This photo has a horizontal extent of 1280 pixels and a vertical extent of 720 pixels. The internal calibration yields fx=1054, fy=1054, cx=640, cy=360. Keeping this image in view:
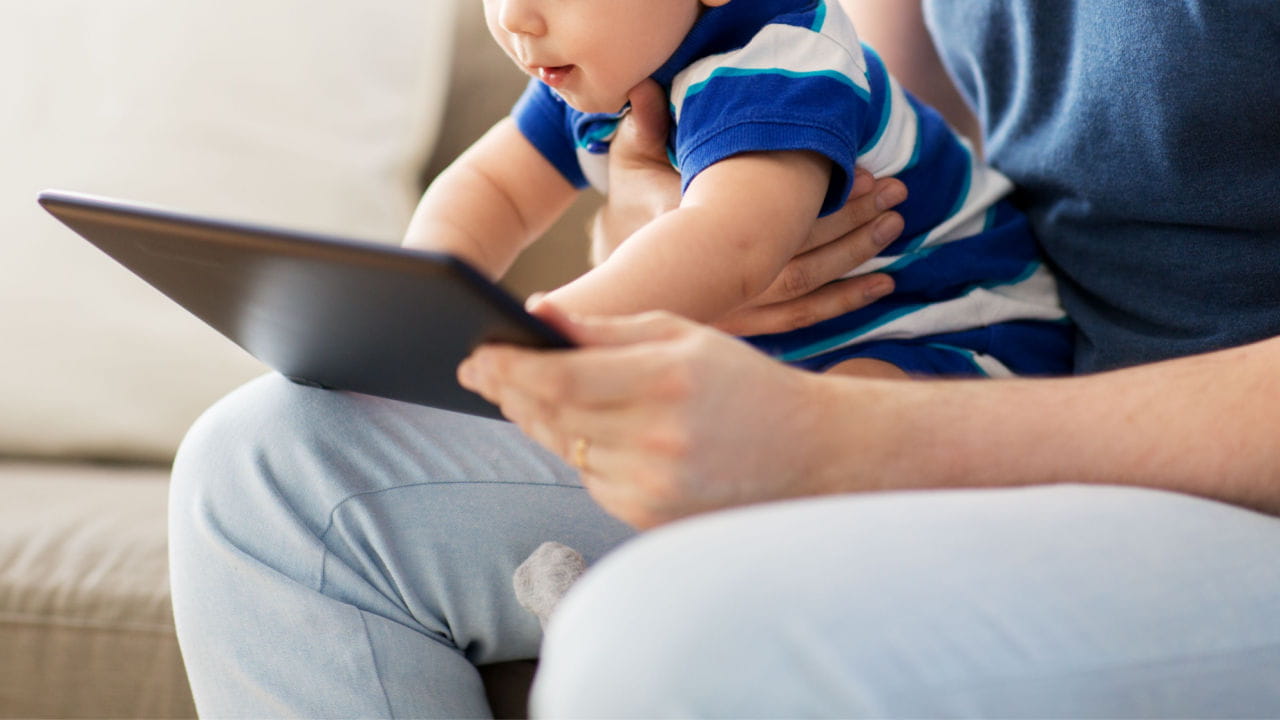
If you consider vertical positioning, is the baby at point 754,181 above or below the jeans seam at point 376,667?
above

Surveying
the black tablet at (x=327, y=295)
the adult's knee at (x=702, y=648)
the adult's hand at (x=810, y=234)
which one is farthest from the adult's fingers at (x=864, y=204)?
the adult's knee at (x=702, y=648)

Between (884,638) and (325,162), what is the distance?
1.00 m

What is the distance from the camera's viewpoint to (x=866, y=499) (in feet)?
1.56

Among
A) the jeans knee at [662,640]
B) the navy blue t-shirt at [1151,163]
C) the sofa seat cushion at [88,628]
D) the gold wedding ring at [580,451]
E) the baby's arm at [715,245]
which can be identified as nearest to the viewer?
the jeans knee at [662,640]

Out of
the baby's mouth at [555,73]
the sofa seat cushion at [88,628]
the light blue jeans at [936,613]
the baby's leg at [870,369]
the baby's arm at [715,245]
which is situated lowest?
the sofa seat cushion at [88,628]

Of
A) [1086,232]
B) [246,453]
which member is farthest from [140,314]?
[1086,232]

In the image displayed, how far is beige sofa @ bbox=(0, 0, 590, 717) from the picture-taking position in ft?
3.81

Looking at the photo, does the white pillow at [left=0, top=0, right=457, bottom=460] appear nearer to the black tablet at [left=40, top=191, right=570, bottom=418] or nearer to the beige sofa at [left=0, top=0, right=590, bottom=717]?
the beige sofa at [left=0, top=0, right=590, bottom=717]

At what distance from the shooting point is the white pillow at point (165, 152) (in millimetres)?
1161

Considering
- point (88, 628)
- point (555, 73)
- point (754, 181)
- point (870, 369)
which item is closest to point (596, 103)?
point (555, 73)

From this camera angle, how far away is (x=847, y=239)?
0.84 metres

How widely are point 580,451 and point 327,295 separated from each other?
0.48ft

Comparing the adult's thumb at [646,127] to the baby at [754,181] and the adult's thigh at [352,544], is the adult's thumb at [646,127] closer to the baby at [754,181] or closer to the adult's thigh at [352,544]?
the baby at [754,181]

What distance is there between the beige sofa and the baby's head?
0.52 metres
